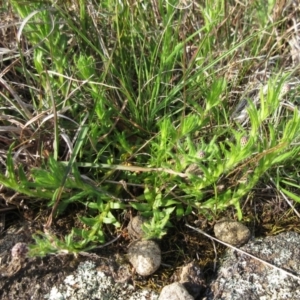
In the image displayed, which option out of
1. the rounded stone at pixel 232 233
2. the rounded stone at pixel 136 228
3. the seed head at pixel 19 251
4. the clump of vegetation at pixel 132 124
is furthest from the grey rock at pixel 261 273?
the seed head at pixel 19 251

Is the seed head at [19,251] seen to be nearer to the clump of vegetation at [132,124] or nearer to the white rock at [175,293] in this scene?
the clump of vegetation at [132,124]

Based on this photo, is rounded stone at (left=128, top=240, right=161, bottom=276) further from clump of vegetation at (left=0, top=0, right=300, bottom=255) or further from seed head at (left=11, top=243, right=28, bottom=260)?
seed head at (left=11, top=243, right=28, bottom=260)

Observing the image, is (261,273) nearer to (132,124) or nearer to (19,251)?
(132,124)

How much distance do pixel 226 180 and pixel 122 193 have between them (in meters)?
0.33

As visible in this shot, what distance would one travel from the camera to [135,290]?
1377mm

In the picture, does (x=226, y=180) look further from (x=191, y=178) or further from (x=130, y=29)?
(x=130, y=29)

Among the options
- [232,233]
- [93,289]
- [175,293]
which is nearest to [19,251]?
[93,289]

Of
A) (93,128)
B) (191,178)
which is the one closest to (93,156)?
(93,128)

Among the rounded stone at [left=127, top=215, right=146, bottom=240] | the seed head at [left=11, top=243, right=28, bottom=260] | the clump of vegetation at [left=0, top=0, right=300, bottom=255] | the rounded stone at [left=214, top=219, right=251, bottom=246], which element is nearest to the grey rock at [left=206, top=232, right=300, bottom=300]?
the rounded stone at [left=214, top=219, right=251, bottom=246]

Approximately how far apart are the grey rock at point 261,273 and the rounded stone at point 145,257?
0.58 feet

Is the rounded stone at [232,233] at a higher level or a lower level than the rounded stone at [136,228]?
lower

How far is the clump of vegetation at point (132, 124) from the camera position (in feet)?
4.40

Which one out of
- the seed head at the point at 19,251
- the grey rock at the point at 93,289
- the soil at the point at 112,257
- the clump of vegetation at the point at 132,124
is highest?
the clump of vegetation at the point at 132,124

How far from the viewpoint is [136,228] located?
1.43 m
